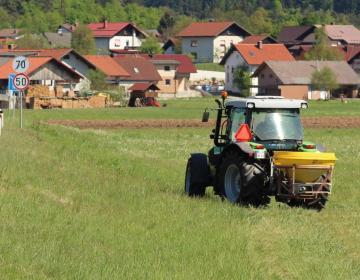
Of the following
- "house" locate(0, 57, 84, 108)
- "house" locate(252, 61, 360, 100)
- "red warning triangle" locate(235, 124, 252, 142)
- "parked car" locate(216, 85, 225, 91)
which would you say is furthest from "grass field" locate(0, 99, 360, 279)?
"parked car" locate(216, 85, 225, 91)

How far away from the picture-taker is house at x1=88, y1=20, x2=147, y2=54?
15888cm

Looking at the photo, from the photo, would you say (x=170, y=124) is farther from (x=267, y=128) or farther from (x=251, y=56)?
(x=251, y=56)

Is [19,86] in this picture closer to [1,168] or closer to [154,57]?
[1,168]

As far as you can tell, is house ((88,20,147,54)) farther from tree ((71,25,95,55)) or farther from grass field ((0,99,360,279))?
grass field ((0,99,360,279))

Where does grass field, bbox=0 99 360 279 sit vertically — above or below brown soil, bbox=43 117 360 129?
above

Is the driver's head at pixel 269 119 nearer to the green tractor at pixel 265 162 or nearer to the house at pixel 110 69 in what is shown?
the green tractor at pixel 265 162

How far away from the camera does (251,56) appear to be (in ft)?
357

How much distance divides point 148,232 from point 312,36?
146 meters

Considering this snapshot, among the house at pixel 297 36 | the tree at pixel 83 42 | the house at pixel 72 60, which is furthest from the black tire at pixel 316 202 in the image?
the house at pixel 297 36

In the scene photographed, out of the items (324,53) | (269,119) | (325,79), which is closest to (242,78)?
(325,79)

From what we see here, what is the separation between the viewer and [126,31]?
6344 inches

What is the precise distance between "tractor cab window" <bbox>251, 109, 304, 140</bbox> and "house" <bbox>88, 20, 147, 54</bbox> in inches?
5723

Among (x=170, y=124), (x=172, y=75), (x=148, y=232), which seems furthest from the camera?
(x=172, y=75)

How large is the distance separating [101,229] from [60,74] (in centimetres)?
6843
